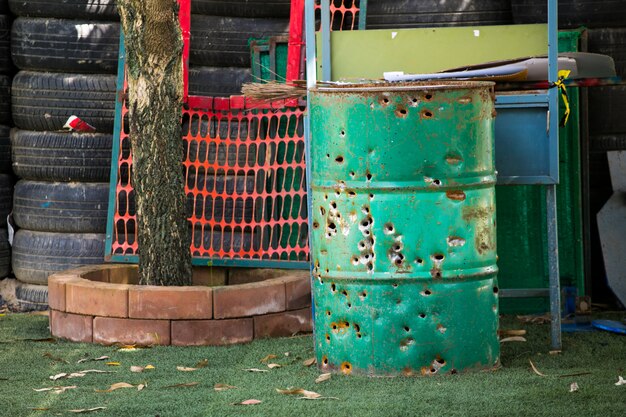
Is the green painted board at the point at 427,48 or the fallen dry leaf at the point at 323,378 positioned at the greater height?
the green painted board at the point at 427,48

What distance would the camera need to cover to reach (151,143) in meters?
6.25

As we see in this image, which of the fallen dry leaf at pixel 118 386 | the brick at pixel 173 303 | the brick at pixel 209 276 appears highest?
the brick at pixel 209 276

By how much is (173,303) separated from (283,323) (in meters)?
0.62

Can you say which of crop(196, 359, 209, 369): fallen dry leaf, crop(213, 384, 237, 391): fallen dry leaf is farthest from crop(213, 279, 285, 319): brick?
crop(213, 384, 237, 391): fallen dry leaf

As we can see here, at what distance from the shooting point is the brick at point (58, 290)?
20.3ft

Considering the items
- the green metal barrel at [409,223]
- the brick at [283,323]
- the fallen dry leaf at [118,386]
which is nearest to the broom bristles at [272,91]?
the green metal barrel at [409,223]

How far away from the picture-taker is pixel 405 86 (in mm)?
4965

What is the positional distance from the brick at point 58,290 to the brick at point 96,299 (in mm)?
42

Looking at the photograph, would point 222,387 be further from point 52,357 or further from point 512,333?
point 512,333

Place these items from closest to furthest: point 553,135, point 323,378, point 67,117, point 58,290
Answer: point 323,378
point 553,135
point 58,290
point 67,117

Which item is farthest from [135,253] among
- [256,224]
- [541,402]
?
[541,402]

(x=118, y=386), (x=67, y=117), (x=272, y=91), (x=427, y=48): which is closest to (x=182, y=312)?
(x=118, y=386)

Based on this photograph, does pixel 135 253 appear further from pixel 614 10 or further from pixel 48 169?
pixel 614 10

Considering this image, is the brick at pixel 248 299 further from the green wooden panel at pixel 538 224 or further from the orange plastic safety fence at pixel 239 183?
the green wooden panel at pixel 538 224
